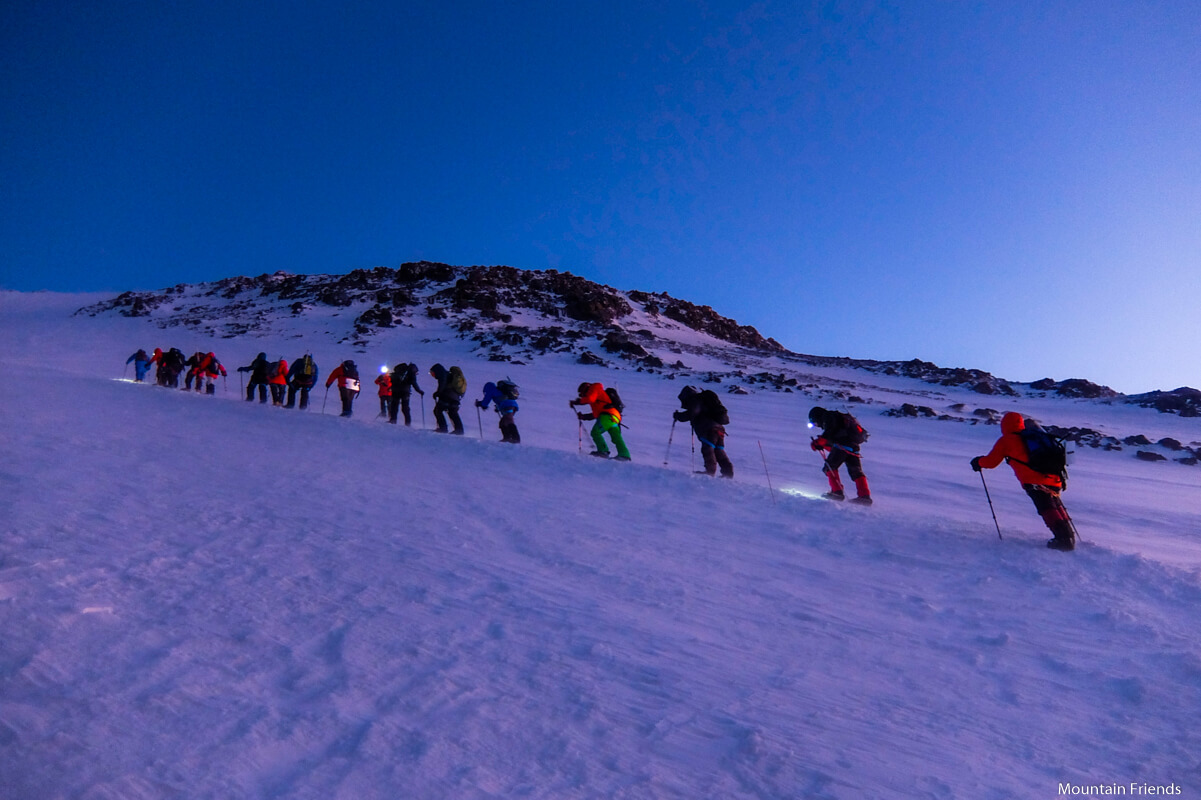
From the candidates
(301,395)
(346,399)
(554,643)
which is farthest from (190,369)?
(554,643)

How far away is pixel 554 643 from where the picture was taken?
13.9 feet

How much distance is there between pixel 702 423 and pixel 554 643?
24.2 feet

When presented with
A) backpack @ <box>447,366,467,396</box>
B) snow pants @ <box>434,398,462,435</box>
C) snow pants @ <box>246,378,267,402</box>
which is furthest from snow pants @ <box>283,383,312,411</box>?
backpack @ <box>447,366,467,396</box>

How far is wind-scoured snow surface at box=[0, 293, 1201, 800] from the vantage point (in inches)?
120

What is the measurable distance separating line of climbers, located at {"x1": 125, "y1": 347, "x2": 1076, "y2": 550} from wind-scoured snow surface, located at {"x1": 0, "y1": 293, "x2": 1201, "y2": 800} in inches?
30.7

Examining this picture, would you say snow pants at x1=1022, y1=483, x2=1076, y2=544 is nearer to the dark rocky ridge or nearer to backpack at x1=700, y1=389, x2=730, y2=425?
backpack at x1=700, y1=389, x2=730, y2=425

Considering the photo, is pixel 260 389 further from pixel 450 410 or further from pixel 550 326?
pixel 550 326

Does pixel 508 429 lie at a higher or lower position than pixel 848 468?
higher

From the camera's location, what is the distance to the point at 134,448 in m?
10.3

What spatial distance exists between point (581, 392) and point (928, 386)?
38.3 meters

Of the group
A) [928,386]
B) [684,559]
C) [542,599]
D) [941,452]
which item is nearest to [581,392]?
[684,559]

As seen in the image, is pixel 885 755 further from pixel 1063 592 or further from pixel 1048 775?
pixel 1063 592

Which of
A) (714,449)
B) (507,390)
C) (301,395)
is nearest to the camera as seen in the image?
(714,449)

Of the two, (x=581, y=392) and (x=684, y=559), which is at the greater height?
(x=581, y=392)
